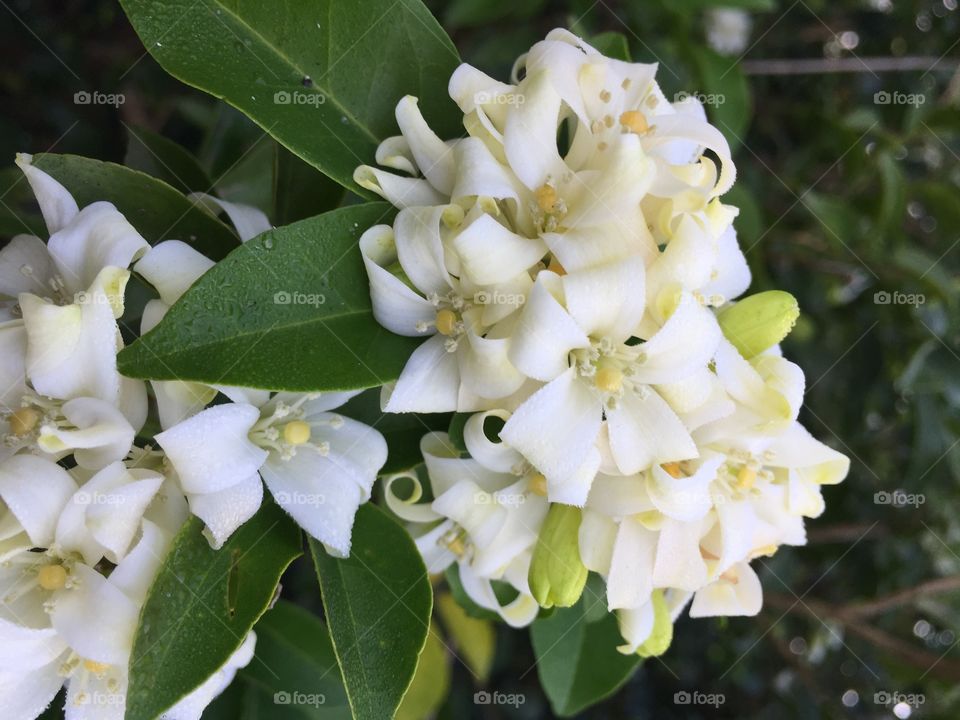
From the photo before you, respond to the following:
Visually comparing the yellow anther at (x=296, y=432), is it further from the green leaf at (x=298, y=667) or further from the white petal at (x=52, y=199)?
the green leaf at (x=298, y=667)

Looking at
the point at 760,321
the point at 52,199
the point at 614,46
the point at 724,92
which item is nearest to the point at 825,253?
the point at 724,92

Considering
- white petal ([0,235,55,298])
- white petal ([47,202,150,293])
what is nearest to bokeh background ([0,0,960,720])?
white petal ([0,235,55,298])

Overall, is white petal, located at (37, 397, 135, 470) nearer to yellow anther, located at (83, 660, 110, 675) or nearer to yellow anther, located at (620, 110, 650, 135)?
yellow anther, located at (83, 660, 110, 675)

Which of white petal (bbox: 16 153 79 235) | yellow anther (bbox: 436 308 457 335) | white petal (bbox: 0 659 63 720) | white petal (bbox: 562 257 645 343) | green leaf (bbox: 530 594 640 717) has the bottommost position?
green leaf (bbox: 530 594 640 717)

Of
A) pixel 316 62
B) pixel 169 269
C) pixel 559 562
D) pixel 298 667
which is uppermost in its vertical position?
pixel 316 62

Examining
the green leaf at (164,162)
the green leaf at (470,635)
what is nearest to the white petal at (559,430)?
the green leaf at (164,162)

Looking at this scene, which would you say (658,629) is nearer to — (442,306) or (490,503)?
(490,503)
